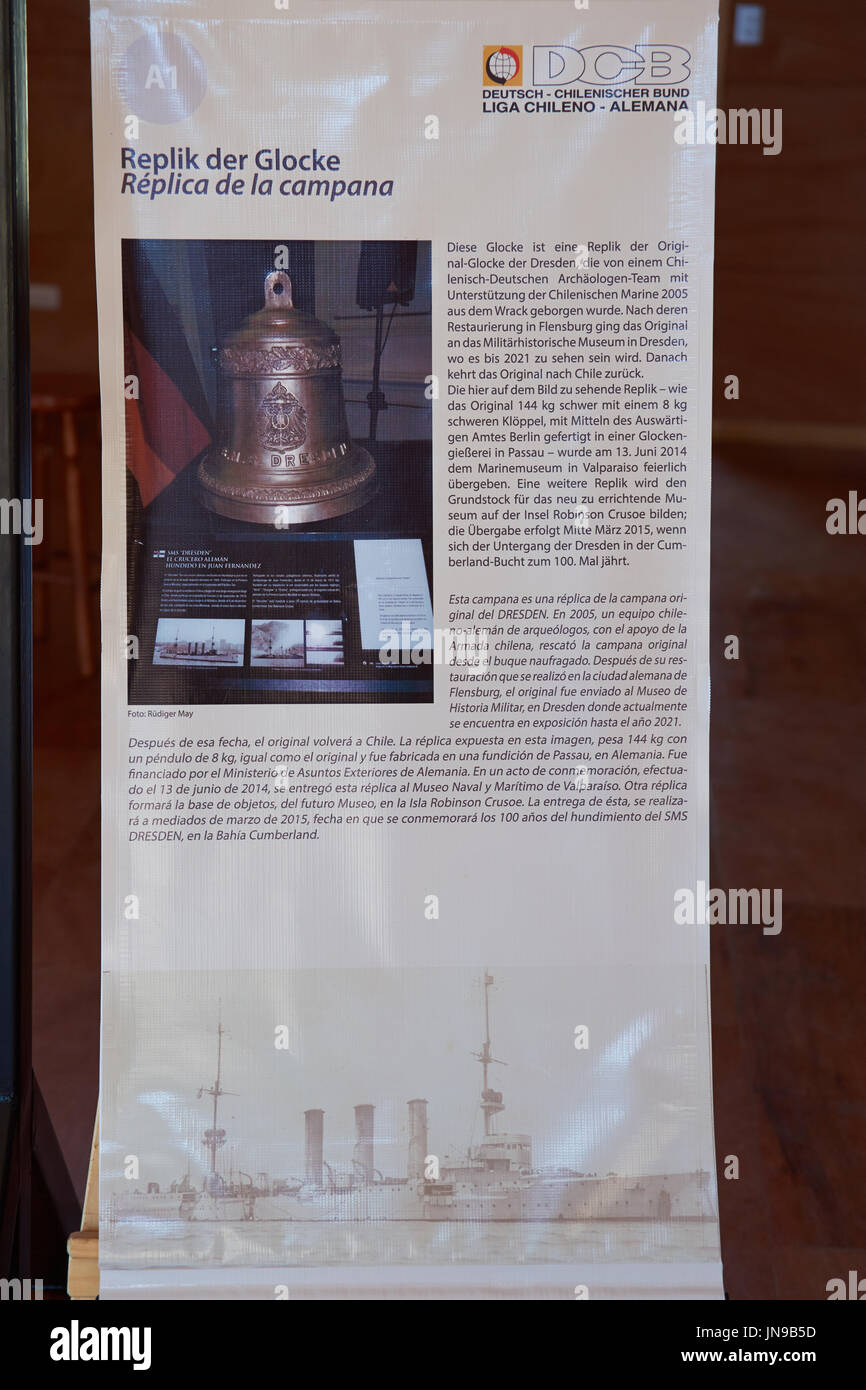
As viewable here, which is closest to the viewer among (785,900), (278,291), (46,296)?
(278,291)

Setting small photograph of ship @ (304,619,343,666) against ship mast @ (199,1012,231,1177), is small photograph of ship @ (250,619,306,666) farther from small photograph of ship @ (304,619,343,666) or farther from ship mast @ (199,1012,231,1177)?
ship mast @ (199,1012,231,1177)

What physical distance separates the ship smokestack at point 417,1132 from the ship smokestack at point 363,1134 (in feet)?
0.17

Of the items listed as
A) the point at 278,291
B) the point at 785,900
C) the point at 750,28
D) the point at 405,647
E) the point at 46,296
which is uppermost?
the point at 750,28

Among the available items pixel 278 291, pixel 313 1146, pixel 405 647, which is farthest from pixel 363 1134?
pixel 278 291

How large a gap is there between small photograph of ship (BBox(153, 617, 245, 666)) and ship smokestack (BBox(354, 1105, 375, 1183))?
23.4 inches

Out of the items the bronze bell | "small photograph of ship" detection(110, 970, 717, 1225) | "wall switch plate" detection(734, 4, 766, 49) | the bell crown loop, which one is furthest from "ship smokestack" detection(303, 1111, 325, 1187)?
"wall switch plate" detection(734, 4, 766, 49)

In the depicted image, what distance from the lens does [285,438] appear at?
1.46 m

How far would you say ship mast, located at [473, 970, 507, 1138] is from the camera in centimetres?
148

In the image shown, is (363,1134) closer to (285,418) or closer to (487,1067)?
(487,1067)

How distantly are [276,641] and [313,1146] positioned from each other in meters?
0.65

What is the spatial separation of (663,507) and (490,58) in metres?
0.58

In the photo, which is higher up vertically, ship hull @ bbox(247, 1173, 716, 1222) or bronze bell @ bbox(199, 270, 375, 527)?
bronze bell @ bbox(199, 270, 375, 527)

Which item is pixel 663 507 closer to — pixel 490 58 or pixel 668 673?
pixel 668 673
